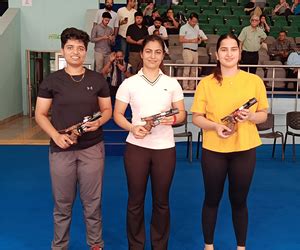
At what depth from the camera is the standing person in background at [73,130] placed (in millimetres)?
2801

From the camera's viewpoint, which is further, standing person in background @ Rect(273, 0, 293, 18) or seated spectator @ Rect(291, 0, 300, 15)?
seated spectator @ Rect(291, 0, 300, 15)

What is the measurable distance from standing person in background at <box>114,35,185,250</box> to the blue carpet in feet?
2.05

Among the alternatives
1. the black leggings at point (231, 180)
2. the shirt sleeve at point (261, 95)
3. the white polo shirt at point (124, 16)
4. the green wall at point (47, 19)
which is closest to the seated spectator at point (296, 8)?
the green wall at point (47, 19)

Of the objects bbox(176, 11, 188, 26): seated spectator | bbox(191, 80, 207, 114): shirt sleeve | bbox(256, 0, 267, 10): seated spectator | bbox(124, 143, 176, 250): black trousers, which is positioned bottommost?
bbox(124, 143, 176, 250): black trousers

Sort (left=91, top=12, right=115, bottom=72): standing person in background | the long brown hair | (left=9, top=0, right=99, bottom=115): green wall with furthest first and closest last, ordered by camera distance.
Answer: (left=9, top=0, right=99, bottom=115): green wall → (left=91, top=12, right=115, bottom=72): standing person in background → the long brown hair

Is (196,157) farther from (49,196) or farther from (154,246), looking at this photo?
(154,246)

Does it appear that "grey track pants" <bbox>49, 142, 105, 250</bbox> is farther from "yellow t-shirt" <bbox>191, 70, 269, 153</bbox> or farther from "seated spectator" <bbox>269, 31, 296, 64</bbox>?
"seated spectator" <bbox>269, 31, 296, 64</bbox>

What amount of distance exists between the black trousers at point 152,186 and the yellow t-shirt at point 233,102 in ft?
1.11

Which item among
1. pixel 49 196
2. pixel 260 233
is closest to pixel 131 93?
pixel 260 233

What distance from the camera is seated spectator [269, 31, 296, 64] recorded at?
9516 mm

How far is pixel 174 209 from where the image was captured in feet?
14.5

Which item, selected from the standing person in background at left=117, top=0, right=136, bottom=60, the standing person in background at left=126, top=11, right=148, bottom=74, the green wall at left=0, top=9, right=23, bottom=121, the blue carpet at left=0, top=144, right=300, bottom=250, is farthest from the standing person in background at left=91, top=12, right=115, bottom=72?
the green wall at left=0, top=9, right=23, bottom=121

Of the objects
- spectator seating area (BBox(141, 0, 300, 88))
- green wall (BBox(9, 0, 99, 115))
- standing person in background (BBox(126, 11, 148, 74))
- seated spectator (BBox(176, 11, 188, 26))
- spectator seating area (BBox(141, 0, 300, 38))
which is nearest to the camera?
standing person in background (BBox(126, 11, 148, 74))

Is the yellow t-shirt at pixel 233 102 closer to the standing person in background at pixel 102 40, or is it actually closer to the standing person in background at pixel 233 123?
the standing person in background at pixel 233 123
